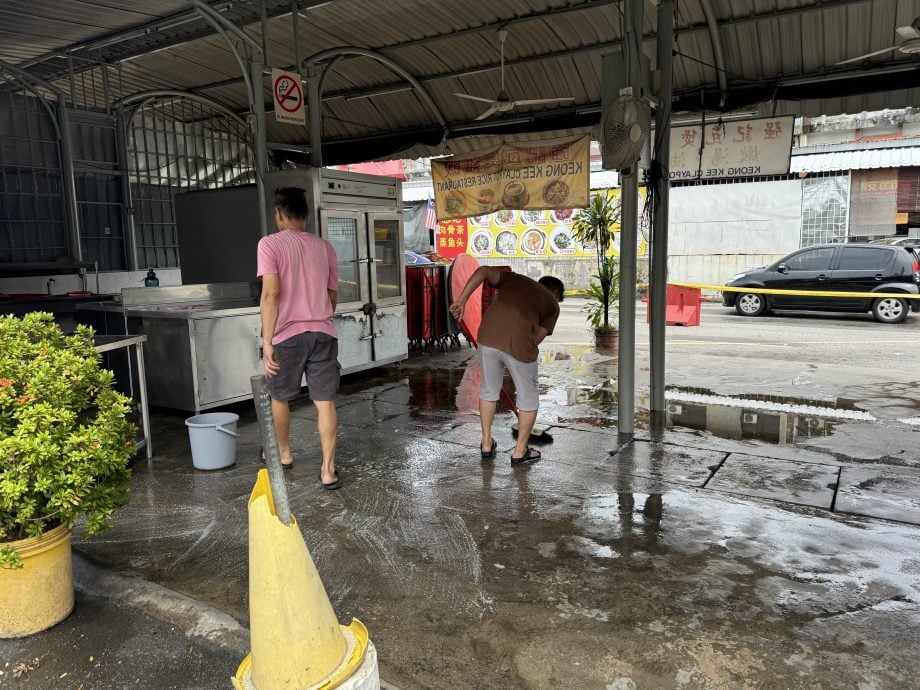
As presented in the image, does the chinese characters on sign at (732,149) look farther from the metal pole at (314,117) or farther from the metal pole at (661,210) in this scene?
the metal pole at (314,117)

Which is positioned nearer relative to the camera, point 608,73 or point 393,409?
point 608,73

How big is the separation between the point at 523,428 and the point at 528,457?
248mm

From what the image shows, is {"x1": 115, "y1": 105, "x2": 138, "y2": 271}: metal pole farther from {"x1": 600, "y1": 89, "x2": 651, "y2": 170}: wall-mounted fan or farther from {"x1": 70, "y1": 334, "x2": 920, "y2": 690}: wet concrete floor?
{"x1": 600, "y1": 89, "x2": 651, "y2": 170}: wall-mounted fan

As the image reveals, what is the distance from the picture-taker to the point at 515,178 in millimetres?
8766

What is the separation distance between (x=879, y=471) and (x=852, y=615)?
2287 mm

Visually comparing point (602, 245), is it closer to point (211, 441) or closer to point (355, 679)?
point (211, 441)

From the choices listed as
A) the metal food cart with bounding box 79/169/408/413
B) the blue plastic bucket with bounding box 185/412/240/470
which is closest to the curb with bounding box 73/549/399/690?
the blue plastic bucket with bounding box 185/412/240/470

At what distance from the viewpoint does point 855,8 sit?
6855 millimetres

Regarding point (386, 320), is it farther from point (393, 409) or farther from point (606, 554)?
point (606, 554)

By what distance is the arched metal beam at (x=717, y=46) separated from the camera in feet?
23.2

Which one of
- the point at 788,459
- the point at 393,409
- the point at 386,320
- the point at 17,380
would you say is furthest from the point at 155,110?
the point at 788,459

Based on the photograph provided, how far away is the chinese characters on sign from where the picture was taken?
7863mm

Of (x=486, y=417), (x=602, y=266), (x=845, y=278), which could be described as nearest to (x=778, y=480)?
(x=486, y=417)

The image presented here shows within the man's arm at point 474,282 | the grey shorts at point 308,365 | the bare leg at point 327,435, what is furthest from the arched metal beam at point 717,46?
the bare leg at point 327,435
